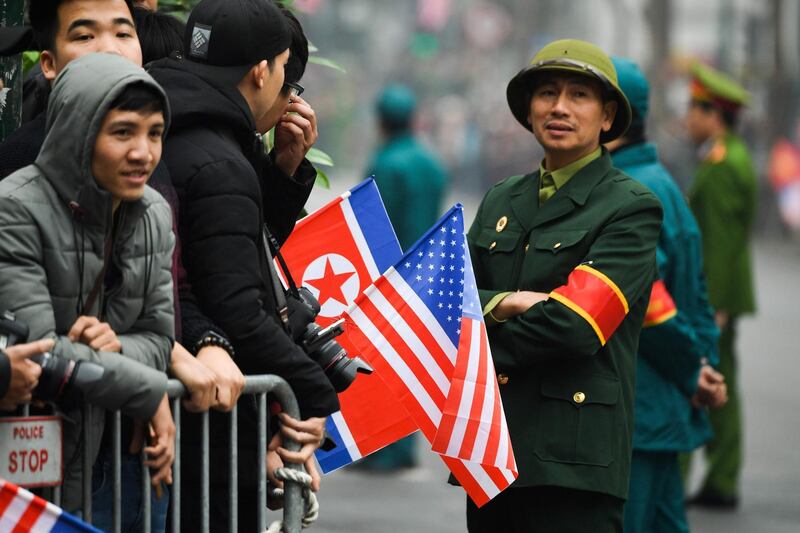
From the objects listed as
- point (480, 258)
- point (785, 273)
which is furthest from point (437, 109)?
point (480, 258)

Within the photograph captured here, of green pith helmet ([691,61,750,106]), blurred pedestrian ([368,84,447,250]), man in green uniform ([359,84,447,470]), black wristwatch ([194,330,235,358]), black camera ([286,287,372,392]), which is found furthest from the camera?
blurred pedestrian ([368,84,447,250])

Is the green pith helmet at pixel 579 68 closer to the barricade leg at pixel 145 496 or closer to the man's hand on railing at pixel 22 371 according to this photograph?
the barricade leg at pixel 145 496

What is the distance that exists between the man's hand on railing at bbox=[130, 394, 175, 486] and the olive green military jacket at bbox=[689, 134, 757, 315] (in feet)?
19.8

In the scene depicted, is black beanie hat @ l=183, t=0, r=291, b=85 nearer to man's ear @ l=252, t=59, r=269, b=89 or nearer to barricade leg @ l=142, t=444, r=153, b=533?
man's ear @ l=252, t=59, r=269, b=89

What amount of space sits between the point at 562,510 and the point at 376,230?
1.04 m

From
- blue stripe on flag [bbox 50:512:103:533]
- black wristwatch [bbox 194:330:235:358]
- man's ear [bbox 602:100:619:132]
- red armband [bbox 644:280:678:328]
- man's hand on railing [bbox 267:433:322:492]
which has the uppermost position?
man's ear [bbox 602:100:619:132]

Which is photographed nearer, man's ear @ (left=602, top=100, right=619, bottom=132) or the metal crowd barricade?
the metal crowd barricade

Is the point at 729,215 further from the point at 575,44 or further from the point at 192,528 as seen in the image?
the point at 192,528

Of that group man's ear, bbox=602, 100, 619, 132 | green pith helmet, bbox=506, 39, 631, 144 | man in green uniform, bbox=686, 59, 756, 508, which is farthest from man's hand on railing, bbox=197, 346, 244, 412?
man in green uniform, bbox=686, 59, 756, 508

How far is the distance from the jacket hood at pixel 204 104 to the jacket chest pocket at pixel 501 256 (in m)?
1.11

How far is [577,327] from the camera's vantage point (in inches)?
193

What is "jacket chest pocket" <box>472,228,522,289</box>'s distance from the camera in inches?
205

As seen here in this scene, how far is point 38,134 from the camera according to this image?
4.09 meters

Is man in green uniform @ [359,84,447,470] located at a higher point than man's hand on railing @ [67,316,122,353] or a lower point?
lower
